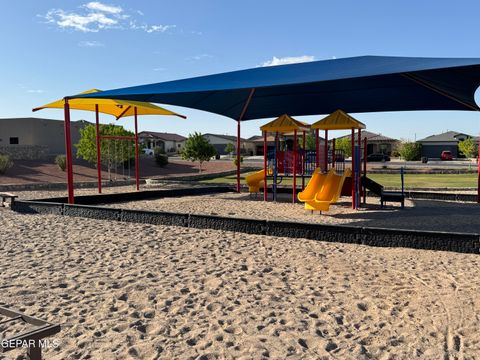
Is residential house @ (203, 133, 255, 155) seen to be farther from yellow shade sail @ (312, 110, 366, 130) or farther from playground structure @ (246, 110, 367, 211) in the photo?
yellow shade sail @ (312, 110, 366, 130)

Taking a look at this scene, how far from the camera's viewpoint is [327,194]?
10.6 m

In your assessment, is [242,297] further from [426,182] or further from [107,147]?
[107,147]

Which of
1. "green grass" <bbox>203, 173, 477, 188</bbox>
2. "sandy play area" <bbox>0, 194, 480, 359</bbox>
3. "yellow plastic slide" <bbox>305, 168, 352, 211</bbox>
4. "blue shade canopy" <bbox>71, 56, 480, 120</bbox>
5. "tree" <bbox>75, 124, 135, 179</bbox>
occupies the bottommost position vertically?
"sandy play area" <bbox>0, 194, 480, 359</bbox>

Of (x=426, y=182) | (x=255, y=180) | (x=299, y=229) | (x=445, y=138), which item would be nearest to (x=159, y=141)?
(x=445, y=138)

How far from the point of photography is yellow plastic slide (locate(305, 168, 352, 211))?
10227 millimetres

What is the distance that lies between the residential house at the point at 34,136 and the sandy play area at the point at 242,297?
26.2 meters

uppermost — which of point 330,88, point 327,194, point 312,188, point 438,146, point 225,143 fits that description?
point 225,143

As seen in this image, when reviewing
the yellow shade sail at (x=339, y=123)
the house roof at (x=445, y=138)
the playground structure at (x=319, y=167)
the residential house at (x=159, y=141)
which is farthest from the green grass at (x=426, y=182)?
the residential house at (x=159, y=141)

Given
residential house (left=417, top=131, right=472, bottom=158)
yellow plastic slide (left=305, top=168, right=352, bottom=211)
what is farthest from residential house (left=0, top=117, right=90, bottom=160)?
residential house (left=417, top=131, right=472, bottom=158)

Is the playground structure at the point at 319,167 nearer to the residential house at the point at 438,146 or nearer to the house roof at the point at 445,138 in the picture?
the residential house at the point at 438,146

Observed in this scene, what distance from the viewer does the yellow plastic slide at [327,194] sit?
33.6 feet

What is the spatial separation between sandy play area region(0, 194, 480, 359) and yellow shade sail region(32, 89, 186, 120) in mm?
8680

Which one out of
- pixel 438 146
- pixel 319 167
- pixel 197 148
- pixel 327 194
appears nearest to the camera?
pixel 327 194

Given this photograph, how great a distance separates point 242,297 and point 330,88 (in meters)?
9.58
